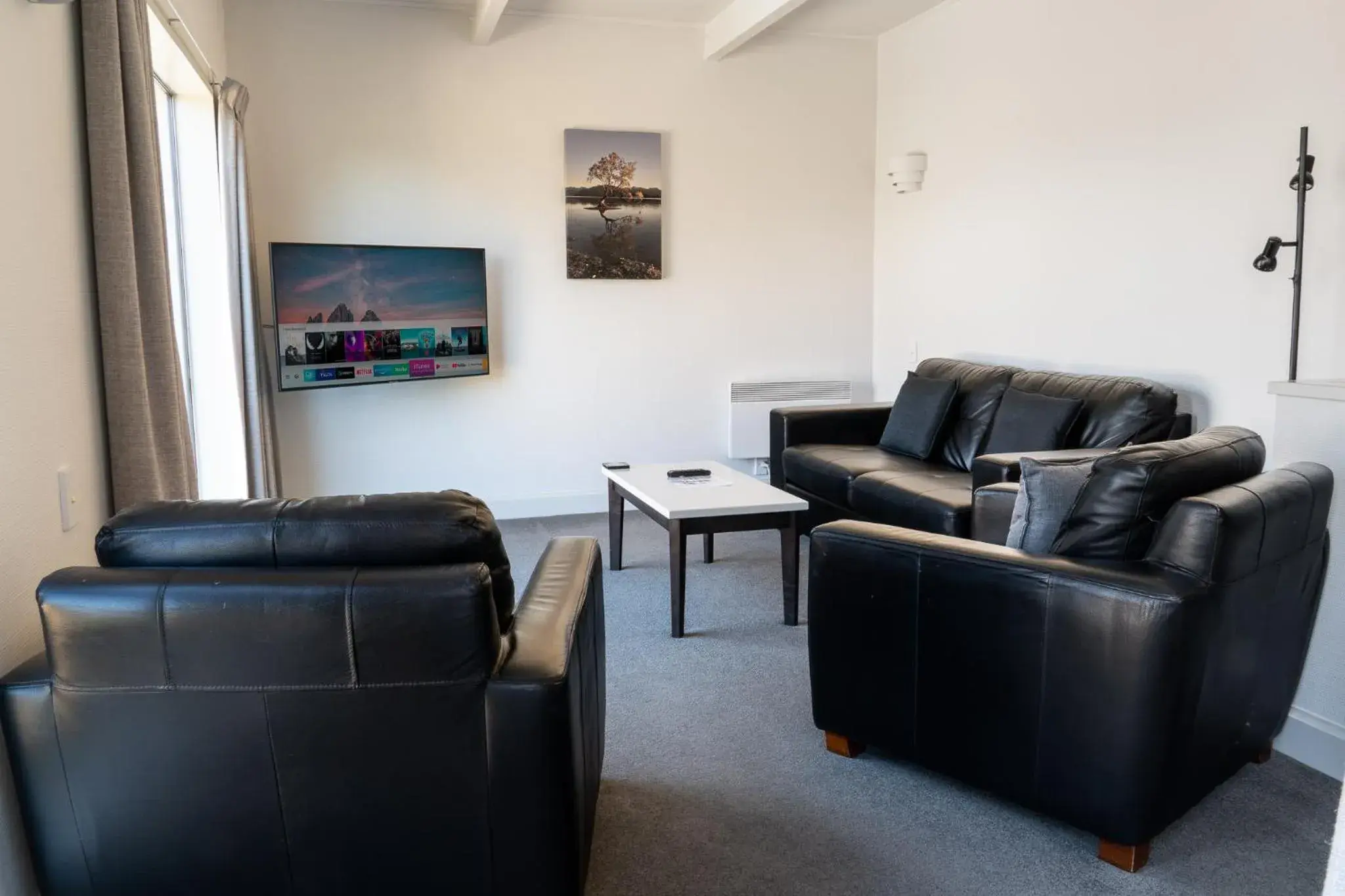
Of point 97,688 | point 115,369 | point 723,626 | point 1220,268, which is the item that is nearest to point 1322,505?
point 1220,268

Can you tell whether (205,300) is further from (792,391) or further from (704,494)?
(792,391)

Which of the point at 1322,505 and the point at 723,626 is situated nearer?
the point at 1322,505

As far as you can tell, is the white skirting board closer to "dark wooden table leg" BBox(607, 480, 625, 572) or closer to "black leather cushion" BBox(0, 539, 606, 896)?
"black leather cushion" BBox(0, 539, 606, 896)

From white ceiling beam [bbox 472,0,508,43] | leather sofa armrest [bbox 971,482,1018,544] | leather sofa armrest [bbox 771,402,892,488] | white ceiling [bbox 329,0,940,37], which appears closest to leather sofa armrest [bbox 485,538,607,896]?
leather sofa armrest [bbox 971,482,1018,544]

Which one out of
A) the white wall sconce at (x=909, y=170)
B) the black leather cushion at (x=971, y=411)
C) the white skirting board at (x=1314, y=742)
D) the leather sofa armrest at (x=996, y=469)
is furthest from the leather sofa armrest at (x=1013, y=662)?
the white wall sconce at (x=909, y=170)

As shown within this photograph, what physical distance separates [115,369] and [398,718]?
3.78ft

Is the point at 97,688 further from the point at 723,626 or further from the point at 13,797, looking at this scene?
the point at 723,626

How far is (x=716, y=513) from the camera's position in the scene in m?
3.69

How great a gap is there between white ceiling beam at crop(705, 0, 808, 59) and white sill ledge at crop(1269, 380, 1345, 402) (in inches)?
113

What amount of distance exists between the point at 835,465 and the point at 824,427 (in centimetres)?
58

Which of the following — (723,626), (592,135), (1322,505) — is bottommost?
(723,626)

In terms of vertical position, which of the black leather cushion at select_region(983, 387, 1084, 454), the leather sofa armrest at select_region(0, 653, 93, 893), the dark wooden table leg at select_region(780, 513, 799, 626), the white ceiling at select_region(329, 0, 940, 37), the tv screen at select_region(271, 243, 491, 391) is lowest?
the dark wooden table leg at select_region(780, 513, 799, 626)

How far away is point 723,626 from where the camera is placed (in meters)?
3.84

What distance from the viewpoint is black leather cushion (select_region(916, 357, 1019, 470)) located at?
4.59 meters
